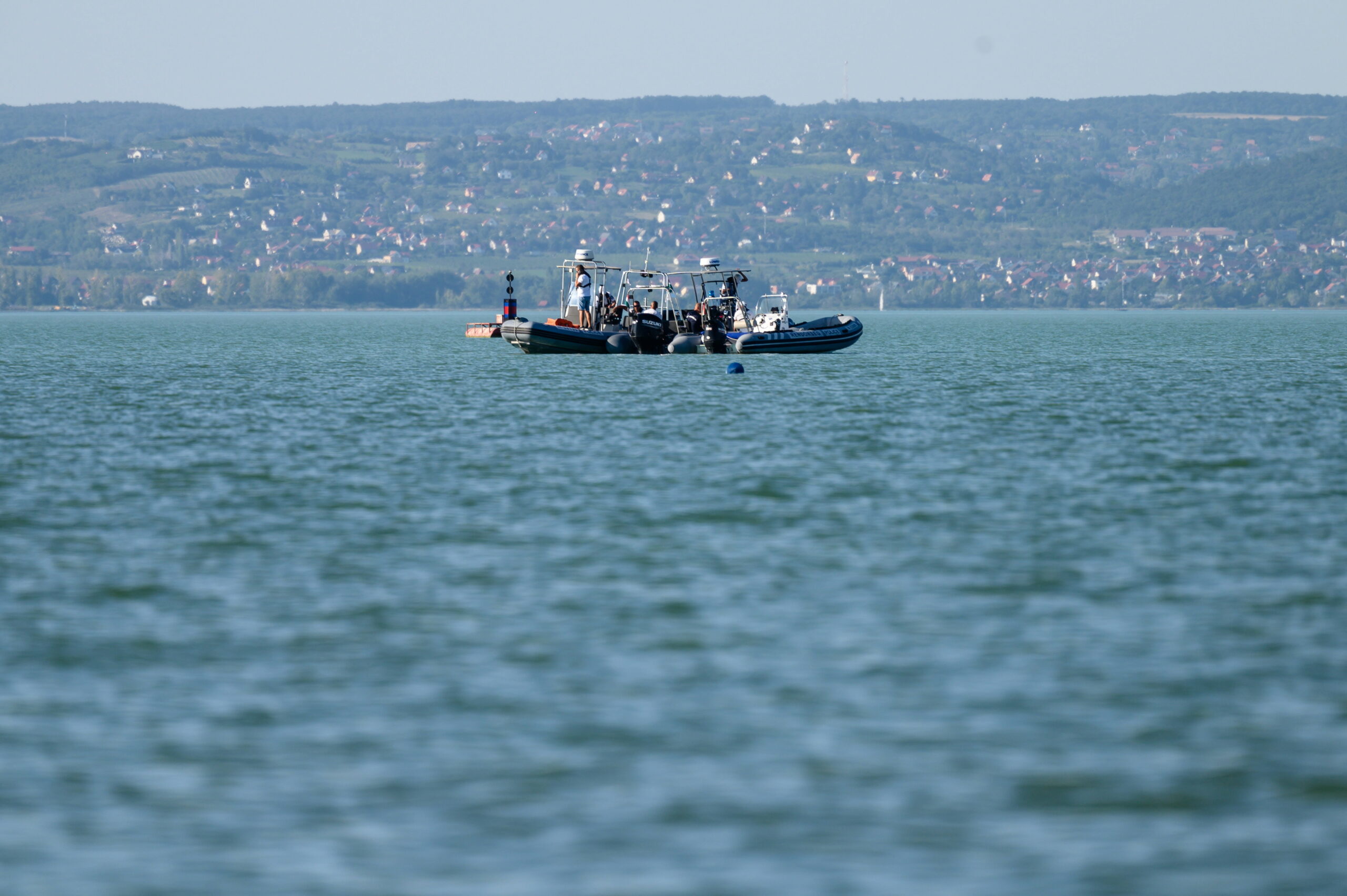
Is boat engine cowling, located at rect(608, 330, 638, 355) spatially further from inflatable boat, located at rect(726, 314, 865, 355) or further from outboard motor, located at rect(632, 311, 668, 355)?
inflatable boat, located at rect(726, 314, 865, 355)

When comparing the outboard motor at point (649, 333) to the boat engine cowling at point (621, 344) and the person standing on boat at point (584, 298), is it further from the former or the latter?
the person standing on boat at point (584, 298)

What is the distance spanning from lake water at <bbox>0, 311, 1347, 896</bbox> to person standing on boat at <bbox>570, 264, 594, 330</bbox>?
121 feet

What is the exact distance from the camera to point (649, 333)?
7062cm

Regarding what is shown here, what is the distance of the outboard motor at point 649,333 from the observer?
70062 millimetres

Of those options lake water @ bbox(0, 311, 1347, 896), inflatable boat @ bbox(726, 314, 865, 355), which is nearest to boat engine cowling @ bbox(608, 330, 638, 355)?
inflatable boat @ bbox(726, 314, 865, 355)

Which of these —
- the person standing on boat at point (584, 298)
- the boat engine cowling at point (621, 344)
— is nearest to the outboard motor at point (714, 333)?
the boat engine cowling at point (621, 344)

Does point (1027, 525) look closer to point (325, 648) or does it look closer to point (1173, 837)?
point (325, 648)

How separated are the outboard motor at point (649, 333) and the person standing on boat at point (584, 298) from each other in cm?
190

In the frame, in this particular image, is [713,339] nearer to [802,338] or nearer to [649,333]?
[649,333]

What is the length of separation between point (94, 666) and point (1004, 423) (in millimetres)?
27041

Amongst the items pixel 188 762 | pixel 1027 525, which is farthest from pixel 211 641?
pixel 1027 525

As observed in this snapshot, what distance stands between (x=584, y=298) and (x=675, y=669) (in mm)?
56759

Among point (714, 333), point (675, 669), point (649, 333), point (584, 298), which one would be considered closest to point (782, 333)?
point (714, 333)

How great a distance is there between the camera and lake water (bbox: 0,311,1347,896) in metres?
9.81
